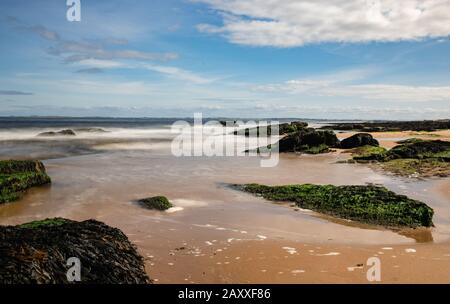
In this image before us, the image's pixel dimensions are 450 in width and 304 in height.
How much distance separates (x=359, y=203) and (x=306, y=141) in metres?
17.0

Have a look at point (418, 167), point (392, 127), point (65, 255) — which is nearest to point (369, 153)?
point (418, 167)

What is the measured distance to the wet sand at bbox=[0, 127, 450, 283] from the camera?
22.9ft

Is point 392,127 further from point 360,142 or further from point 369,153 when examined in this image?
point 369,153

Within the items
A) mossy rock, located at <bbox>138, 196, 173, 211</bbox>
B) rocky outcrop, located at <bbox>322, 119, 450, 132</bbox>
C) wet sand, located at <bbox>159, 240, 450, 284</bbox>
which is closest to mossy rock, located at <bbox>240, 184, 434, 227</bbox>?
wet sand, located at <bbox>159, 240, 450, 284</bbox>

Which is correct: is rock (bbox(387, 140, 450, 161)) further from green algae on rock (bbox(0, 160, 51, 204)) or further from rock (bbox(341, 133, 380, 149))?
green algae on rock (bbox(0, 160, 51, 204))

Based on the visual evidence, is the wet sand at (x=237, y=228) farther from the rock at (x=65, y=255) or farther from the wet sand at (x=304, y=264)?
the rock at (x=65, y=255)

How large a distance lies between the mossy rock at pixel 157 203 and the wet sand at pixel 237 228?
0.31 meters

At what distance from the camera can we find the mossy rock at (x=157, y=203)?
11.3 m

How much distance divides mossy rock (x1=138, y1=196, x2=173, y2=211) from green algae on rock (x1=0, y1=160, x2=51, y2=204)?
4102mm

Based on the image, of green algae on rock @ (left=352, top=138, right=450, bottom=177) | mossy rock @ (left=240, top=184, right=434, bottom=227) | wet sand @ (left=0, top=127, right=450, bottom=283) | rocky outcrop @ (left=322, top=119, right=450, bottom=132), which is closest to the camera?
wet sand @ (left=0, top=127, right=450, bottom=283)

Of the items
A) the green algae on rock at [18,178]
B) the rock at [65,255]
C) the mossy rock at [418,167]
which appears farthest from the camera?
the mossy rock at [418,167]

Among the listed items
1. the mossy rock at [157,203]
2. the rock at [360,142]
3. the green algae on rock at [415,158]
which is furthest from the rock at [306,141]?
→ the mossy rock at [157,203]

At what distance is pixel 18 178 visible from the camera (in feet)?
44.6
